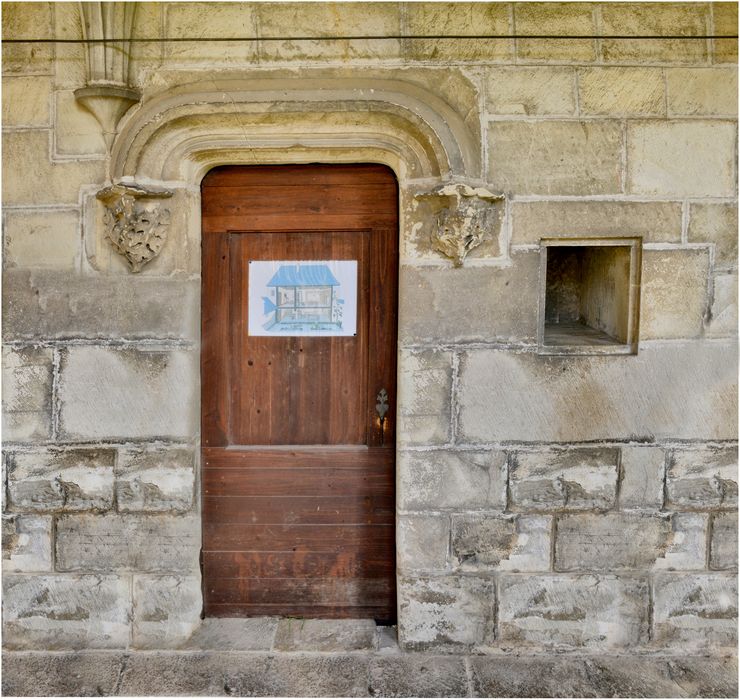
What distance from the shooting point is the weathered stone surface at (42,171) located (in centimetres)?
258

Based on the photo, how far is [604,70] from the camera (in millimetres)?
2508

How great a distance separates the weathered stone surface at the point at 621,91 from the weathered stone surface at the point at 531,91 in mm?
62

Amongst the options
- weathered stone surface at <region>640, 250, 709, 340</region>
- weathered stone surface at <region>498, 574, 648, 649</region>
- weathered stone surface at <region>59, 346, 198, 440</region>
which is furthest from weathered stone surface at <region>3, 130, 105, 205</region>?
weathered stone surface at <region>498, 574, 648, 649</region>

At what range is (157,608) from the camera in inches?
106

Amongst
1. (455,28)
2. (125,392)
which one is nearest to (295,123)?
(455,28)

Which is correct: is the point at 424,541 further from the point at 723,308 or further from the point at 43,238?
the point at 43,238

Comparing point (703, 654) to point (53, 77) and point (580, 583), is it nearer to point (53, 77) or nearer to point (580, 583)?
point (580, 583)

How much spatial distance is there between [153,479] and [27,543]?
669mm

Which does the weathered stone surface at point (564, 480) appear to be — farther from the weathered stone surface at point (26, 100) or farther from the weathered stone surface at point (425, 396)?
the weathered stone surface at point (26, 100)

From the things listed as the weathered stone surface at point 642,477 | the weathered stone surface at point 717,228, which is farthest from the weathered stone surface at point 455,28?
the weathered stone surface at point 642,477

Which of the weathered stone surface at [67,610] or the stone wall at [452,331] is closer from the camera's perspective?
the stone wall at [452,331]

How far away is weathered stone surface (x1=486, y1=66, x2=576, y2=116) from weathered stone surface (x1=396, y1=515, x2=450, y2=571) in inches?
73.2

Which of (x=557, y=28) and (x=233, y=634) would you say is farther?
(x=233, y=634)

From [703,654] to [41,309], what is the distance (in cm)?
344
